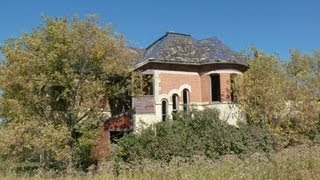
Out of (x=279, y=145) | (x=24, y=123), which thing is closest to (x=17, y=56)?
(x=24, y=123)

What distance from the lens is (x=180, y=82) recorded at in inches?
1240

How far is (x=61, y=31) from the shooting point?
2380 cm

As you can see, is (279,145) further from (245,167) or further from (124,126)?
(245,167)

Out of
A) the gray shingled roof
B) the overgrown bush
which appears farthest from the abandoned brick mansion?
the overgrown bush

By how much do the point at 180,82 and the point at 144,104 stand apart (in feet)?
12.7

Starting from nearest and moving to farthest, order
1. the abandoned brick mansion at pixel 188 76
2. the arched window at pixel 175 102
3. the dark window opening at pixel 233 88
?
the abandoned brick mansion at pixel 188 76 → the arched window at pixel 175 102 → the dark window opening at pixel 233 88

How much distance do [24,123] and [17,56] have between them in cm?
342

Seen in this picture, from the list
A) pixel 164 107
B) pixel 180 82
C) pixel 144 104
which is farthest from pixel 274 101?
pixel 144 104

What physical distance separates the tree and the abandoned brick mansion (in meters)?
4.45

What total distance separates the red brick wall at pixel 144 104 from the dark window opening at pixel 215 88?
5394mm

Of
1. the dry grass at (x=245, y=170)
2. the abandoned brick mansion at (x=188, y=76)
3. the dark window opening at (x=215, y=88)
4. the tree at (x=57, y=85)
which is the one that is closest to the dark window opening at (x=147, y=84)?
the abandoned brick mansion at (x=188, y=76)

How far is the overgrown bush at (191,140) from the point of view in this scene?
2442 centimetres

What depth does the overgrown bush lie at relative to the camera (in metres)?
24.4

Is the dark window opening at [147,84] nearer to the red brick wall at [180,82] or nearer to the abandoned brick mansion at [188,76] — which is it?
the abandoned brick mansion at [188,76]
